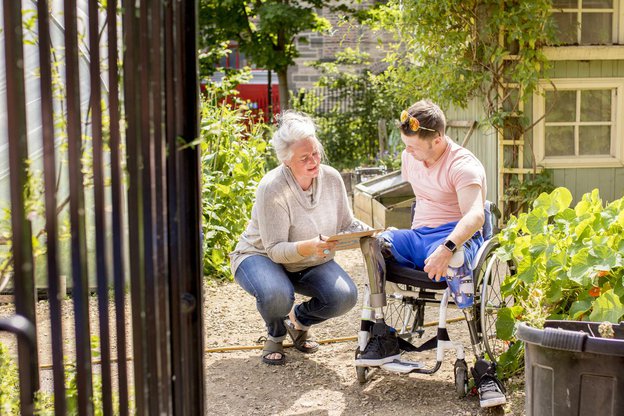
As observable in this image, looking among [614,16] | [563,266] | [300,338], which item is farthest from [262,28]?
[563,266]

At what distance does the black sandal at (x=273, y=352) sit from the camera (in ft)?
15.0

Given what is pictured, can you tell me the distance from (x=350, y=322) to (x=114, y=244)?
12.1 ft

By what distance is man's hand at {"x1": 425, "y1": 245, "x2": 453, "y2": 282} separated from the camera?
3770 millimetres

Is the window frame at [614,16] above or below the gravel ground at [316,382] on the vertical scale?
above

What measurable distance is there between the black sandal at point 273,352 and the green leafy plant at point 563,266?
3.96 ft

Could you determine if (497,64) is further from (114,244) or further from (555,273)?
(114,244)

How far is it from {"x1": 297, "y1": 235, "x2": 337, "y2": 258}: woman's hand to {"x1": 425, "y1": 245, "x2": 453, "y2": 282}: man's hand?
1.52 ft

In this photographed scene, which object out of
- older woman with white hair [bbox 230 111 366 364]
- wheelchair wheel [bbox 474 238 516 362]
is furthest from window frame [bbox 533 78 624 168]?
older woman with white hair [bbox 230 111 366 364]

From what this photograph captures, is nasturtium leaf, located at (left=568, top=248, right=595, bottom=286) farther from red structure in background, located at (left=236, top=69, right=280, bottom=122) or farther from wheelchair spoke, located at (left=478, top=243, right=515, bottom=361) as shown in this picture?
red structure in background, located at (left=236, top=69, right=280, bottom=122)

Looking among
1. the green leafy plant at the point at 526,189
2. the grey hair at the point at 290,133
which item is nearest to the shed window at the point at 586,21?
the green leafy plant at the point at 526,189

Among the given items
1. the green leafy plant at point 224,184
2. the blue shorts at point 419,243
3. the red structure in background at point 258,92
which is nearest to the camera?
the blue shorts at point 419,243

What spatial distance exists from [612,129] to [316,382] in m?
4.83

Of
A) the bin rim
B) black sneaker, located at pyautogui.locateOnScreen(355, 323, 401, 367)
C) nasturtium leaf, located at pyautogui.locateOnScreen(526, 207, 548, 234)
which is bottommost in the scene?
black sneaker, located at pyautogui.locateOnScreen(355, 323, 401, 367)

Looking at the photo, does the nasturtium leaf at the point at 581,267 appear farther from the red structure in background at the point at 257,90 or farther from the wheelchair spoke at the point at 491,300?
the red structure in background at the point at 257,90
